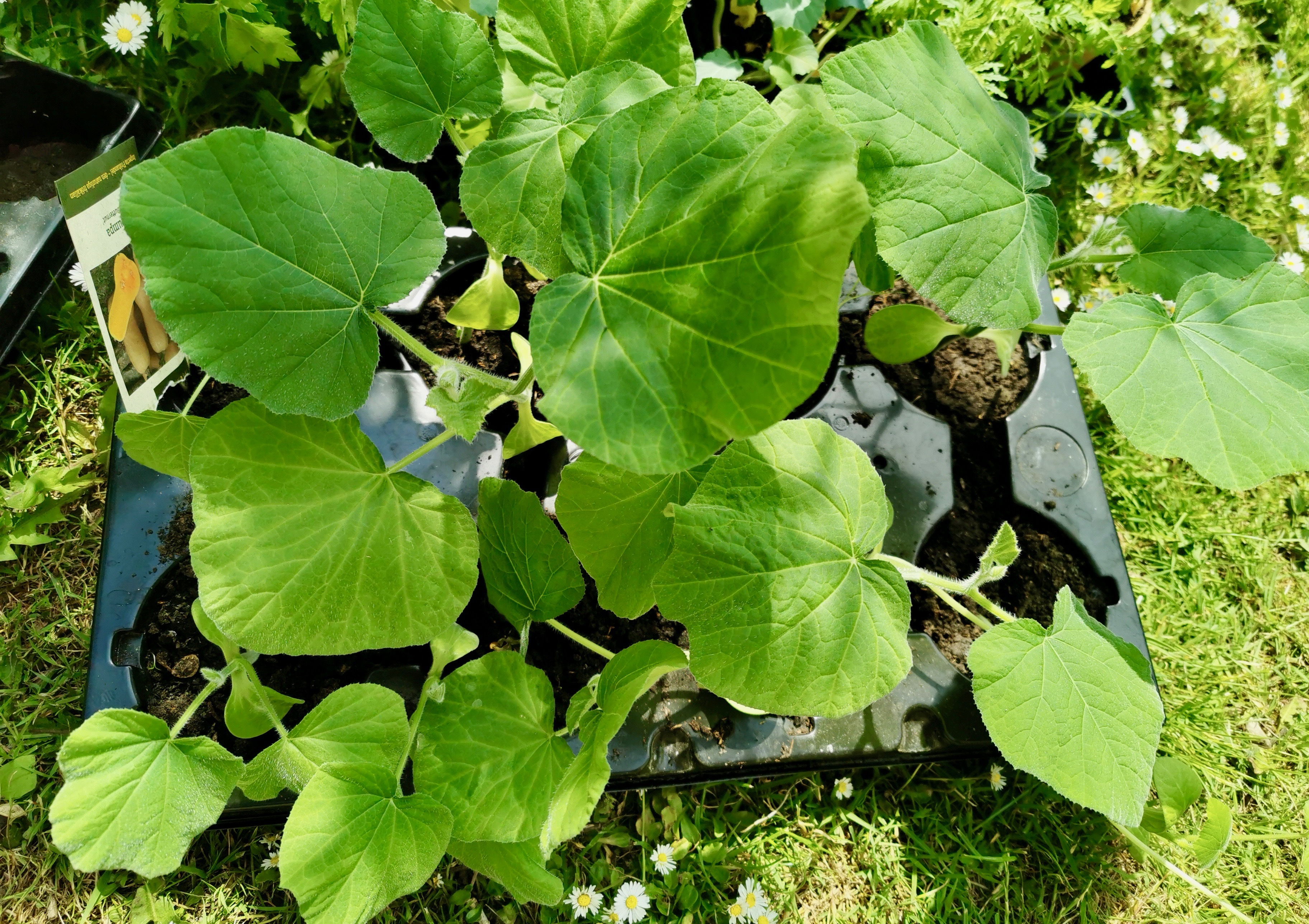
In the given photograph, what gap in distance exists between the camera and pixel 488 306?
1.45 meters

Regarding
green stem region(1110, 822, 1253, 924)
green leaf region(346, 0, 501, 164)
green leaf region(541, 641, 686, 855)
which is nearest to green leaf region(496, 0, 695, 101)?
green leaf region(346, 0, 501, 164)

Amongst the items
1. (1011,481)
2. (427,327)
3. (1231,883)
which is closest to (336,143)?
(427,327)

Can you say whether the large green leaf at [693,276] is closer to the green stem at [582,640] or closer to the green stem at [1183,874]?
the green stem at [582,640]

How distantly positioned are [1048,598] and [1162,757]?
1.09 ft

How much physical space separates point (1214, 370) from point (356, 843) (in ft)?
4.19

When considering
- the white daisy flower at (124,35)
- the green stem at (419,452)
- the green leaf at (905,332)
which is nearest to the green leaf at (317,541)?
the green stem at (419,452)

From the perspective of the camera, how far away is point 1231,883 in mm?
1801

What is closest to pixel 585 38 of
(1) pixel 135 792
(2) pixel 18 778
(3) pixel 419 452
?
(3) pixel 419 452

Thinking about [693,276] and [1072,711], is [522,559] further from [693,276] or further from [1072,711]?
[1072,711]

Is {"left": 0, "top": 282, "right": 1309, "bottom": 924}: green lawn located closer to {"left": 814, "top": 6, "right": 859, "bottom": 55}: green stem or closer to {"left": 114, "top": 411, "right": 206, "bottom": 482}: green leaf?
{"left": 114, "top": 411, "right": 206, "bottom": 482}: green leaf

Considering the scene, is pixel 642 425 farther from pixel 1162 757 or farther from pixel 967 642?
pixel 1162 757

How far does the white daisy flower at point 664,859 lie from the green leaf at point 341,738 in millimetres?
650

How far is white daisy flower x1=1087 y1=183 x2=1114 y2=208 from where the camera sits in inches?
89.0

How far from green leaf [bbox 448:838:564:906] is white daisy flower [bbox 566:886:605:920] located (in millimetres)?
386
